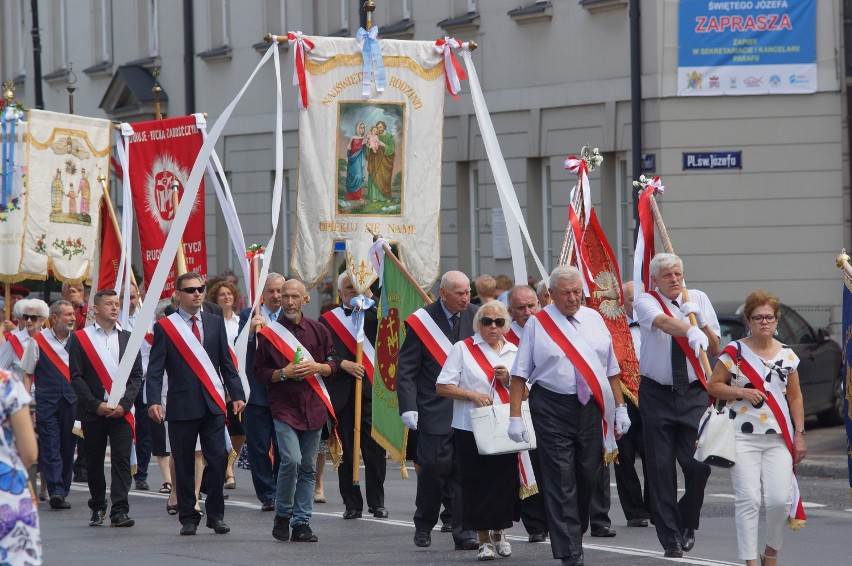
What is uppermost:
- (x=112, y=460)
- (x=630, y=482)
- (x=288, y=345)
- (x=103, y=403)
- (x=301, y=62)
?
(x=301, y=62)

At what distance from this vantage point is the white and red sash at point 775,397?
10.2 m

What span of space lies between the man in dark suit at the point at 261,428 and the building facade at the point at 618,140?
9574 mm

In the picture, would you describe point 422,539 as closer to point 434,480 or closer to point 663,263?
point 434,480

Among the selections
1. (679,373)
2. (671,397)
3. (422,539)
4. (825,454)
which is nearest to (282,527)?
(422,539)

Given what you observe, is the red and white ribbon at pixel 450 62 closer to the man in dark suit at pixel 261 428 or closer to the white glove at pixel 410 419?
the man in dark suit at pixel 261 428

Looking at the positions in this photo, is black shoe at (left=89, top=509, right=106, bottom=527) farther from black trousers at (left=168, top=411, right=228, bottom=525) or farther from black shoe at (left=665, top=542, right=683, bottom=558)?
black shoe at (left=665, top=542, right=683, bottom=558)

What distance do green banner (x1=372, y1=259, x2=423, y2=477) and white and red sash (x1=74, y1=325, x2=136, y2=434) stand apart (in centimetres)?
203

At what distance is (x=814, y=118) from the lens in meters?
23.6

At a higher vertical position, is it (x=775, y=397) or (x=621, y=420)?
(x=775, y=397)

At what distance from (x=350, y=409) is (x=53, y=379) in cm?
302

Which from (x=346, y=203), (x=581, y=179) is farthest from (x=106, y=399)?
(x=581, y=179)

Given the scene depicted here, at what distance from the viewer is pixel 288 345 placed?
13141mm

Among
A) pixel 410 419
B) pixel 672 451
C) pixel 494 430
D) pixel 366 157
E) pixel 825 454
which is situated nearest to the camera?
pixel 494 430

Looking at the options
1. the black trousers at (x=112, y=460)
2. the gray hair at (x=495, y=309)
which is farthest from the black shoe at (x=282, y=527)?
the gray hair at (x=495, y=309)
